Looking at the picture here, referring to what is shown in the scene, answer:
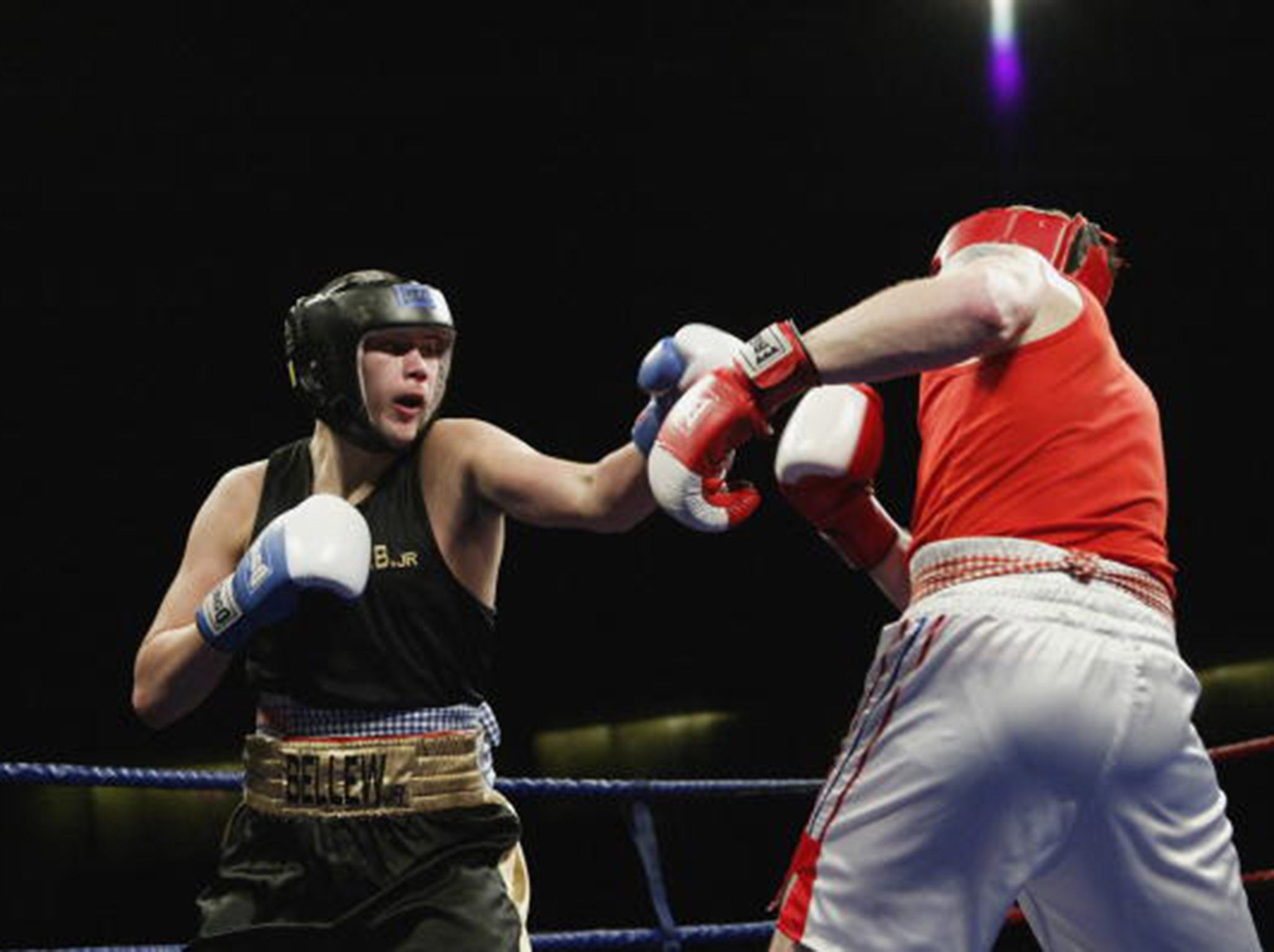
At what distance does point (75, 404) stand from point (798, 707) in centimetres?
692

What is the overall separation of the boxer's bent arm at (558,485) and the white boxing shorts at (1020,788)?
43 centimetres

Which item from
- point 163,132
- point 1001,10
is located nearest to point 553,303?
point 163,132

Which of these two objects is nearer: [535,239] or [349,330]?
[349,330]

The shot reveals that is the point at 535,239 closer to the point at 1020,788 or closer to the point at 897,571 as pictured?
the point at 897,571

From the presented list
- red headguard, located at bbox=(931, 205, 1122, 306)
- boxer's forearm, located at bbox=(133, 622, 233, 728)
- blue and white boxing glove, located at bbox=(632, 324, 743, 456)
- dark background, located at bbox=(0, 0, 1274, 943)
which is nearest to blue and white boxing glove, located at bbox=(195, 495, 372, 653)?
boxer's forearm, located at bbox=(133, 622, 233, 728)

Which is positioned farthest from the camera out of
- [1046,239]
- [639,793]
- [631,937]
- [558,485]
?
[639,793]

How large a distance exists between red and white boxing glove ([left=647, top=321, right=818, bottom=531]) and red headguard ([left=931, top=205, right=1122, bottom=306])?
1.14 ft

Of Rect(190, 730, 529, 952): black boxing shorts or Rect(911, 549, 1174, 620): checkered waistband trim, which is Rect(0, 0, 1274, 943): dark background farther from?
Rect(911, 549, 1174, 620): checkered waistband trim

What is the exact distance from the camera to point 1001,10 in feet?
26.3

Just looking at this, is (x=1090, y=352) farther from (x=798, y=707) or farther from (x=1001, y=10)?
(x=798, y=707)

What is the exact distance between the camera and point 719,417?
65.4 inches

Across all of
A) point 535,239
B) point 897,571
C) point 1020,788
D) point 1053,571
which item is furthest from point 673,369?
point 535,239

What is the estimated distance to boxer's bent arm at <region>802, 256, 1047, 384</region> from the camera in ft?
5.37

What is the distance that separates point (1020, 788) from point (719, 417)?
51 centimetres
